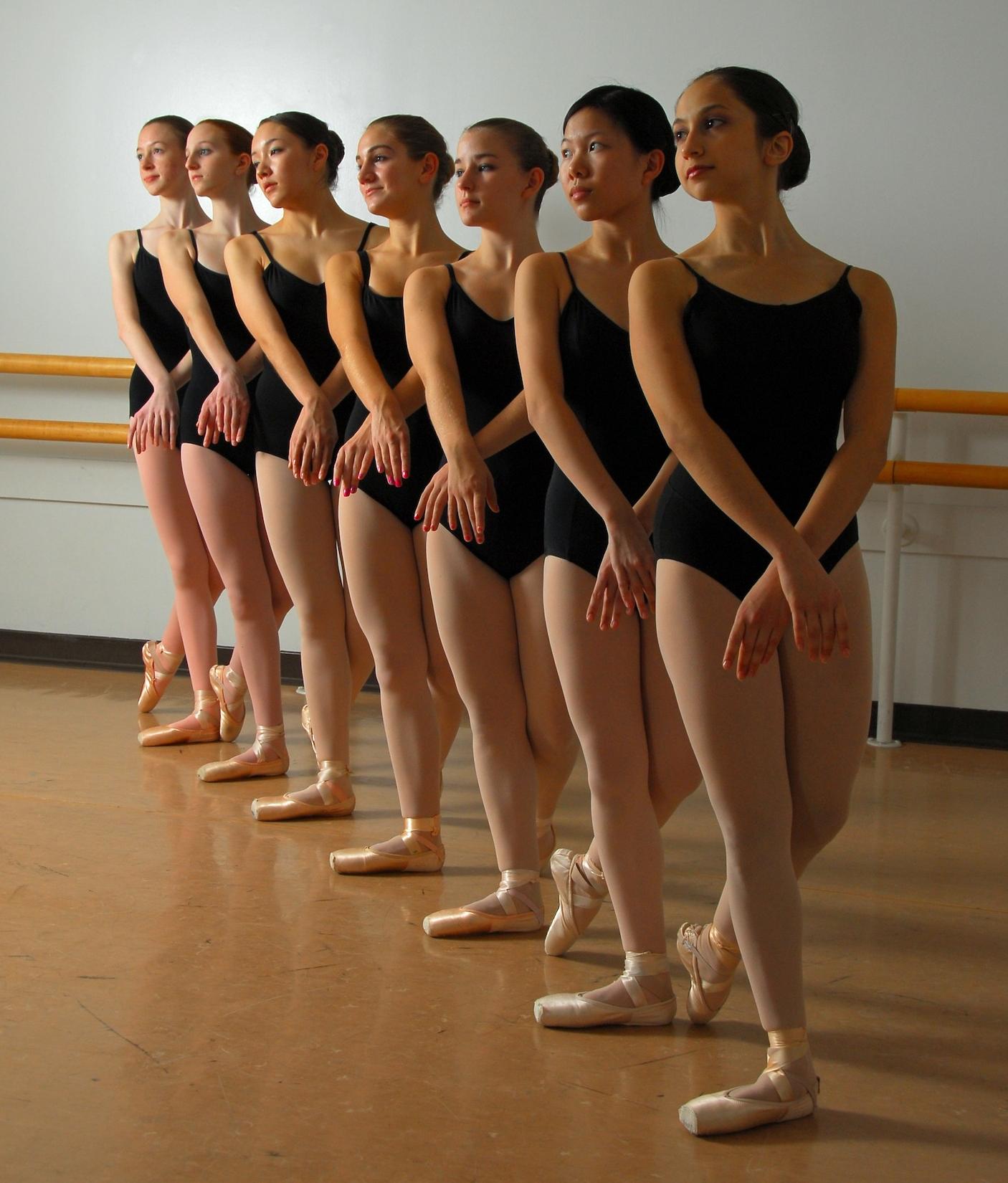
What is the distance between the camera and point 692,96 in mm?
1878

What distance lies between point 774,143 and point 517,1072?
4.56ft

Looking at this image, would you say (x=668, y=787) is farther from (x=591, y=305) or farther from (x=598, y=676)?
(x=591, y=305)

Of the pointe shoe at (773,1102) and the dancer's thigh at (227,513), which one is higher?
the dancer's thigh at (227,513)

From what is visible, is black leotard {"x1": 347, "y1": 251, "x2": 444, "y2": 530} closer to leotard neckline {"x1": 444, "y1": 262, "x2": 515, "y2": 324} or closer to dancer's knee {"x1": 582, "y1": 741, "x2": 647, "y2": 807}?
leotard neckline {"x1": 444, "y1": 262, "x2": 515, "y2": 324}

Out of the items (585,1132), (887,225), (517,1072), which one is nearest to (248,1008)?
A: (517,1072)

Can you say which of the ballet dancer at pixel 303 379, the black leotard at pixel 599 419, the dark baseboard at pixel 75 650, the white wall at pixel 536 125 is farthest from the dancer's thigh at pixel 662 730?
the dark baseboard at pixel 75 650

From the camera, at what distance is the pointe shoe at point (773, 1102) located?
6.09 ft

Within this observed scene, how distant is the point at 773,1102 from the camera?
1.87m

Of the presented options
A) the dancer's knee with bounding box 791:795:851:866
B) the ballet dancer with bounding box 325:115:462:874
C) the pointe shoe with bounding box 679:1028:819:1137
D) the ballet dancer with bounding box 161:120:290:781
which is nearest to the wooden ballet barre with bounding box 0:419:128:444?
the ballet dancer with bounding box 161:120:290:781

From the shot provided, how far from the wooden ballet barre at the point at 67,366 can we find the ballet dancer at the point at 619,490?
286cm

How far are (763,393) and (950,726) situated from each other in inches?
109

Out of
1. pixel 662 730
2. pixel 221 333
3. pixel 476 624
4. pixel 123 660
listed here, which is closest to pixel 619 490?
pixel 662 730

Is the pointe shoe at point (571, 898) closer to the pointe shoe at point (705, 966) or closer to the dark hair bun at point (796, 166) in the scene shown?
the pointe shoe at point (705, 966)

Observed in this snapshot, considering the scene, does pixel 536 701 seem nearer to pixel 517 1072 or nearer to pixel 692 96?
pixel 517 1072
